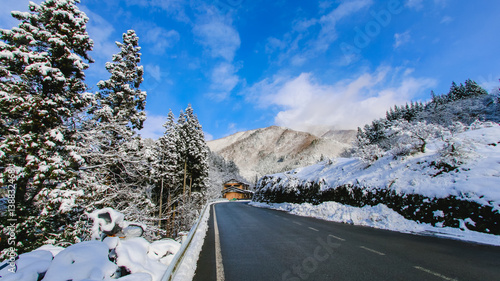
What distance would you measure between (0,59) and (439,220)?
64.7 feet

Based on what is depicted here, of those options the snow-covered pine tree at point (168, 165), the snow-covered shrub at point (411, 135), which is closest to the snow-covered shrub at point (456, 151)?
the snow-covered shrub at point (411, 135)

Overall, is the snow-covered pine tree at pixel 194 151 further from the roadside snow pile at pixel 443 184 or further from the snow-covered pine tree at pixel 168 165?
the roadside snow pile at pixel 443 184

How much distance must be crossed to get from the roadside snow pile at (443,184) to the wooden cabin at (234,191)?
6381cm

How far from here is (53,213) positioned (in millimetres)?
8883

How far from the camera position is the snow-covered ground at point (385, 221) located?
323 inches

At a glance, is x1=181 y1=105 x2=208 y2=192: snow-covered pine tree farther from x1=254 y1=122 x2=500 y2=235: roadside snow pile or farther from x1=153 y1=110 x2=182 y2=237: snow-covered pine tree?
x1=254 y1=122 x2=500 y2=235: roadside snow pile

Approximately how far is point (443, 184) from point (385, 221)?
11.0 feet

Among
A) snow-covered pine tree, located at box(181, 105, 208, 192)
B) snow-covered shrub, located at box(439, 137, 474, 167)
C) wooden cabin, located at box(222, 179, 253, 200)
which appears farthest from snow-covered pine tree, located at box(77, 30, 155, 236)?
wooden cabin, located at box(222, 179, 253, 200)

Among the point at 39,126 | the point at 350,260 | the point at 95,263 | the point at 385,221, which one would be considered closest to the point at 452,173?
the point at 385,221

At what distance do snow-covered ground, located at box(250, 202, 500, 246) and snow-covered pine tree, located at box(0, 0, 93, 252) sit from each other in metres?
14.6

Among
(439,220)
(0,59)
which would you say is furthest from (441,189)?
(0,59)

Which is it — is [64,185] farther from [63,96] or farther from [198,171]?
[198,171]

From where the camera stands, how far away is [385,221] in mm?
12031

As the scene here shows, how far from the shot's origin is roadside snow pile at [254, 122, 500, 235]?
29.6 feet
